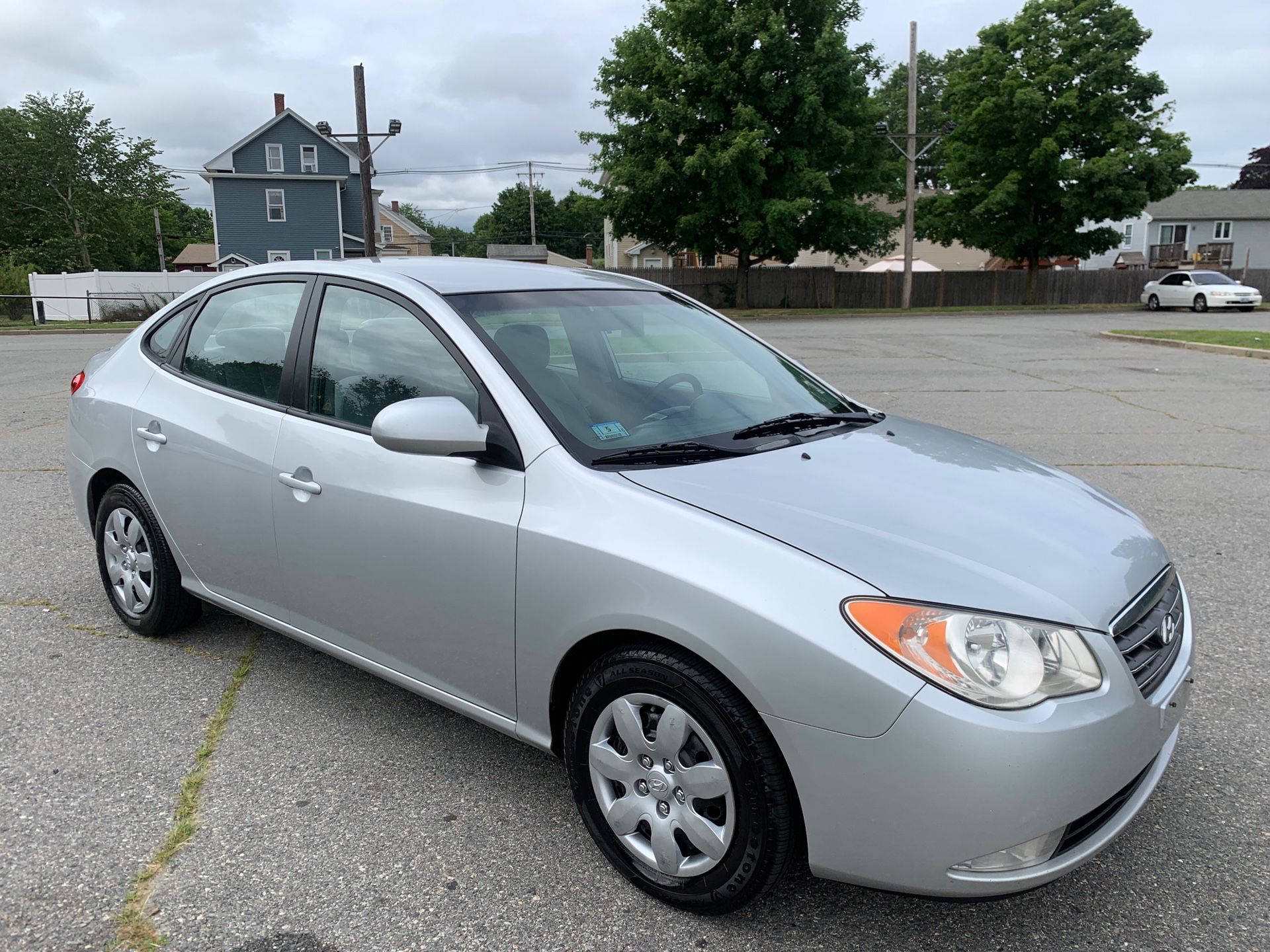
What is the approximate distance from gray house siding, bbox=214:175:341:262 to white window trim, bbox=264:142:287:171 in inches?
29.8

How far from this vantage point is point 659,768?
2.44m

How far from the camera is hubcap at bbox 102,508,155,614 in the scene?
4.20 metres

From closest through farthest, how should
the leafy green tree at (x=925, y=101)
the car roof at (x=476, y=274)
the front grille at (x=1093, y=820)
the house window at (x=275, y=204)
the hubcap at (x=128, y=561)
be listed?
1. the front grille at (x=1093, y=820)
2. the car roof at (x=476, y=274)
3. the hubcap at (x=128, y=561)
4. the house window at (x=275, y=204)
5. the leafy green tree at (x=925, y=101)

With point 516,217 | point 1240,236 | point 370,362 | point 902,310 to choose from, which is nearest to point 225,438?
point 370,362

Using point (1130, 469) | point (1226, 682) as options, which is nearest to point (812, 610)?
point (1226, 682)

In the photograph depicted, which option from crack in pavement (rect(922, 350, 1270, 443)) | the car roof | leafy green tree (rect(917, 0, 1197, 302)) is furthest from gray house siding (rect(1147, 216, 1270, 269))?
the car roof

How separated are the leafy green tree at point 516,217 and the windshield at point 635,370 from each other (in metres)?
122

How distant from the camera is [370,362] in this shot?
3311mm

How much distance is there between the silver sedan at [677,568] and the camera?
210 cm

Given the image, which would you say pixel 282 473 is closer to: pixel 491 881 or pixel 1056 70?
pixel 491 881

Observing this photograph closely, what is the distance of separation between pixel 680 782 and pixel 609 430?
1052mm

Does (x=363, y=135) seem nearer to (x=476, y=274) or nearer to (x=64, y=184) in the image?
(x=476, y=274)

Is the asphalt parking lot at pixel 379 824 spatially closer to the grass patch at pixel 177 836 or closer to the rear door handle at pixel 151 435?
the grass patch at pixel 177 836

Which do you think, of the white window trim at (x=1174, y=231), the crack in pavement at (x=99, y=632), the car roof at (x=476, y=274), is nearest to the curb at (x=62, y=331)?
the crack in pavement at (x=99, y=632)
